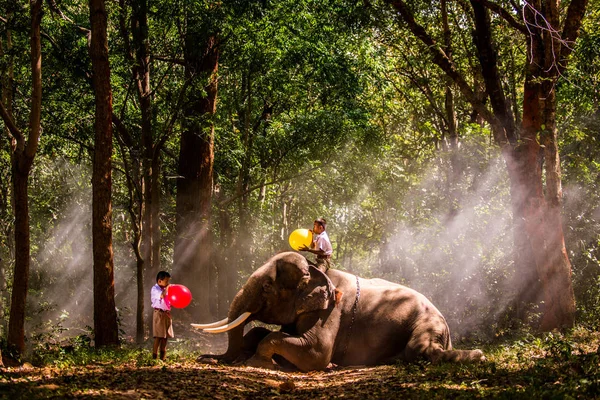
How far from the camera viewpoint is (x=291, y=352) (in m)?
14.0

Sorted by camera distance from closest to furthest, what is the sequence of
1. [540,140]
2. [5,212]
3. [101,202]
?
[101,202] → [540,140] → [5,212]

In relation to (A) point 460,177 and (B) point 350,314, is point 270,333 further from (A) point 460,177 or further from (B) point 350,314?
(A) point 460,177

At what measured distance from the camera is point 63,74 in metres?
18.7

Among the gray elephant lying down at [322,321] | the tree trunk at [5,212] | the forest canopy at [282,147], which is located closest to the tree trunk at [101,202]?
the forest canopy at [282,147]

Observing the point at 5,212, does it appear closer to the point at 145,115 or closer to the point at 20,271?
the point at 145,115

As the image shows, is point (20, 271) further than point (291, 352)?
No

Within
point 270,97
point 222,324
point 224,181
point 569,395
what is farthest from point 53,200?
point 569,395

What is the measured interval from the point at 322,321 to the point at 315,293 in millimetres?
615

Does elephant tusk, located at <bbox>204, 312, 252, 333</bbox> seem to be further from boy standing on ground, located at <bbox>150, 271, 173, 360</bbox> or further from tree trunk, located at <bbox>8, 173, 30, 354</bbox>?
tree trunk, located at <bbox>8, 173, 30, 354</bbox>

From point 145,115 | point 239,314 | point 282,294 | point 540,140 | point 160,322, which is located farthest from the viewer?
point 145,115

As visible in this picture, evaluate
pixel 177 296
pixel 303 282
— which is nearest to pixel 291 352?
pixel 303 282

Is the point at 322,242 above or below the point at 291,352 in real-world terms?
above

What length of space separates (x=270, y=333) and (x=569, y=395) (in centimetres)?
760

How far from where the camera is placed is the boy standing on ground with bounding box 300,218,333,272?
47.9 ft
